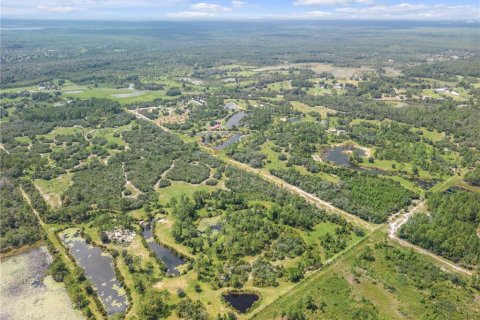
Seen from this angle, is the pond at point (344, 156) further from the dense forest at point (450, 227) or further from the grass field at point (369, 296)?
the grass field at point (369, 296)

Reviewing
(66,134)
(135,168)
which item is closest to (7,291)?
(135,168)

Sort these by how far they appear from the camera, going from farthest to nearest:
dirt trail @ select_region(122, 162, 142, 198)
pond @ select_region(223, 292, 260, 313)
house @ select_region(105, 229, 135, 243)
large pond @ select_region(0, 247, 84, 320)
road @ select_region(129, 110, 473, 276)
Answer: dirt trail @ select_region(122, 162, 142, 198) → house @ select_region(105, 229, 135, 243) → road @ select_region(129, 110, 473, 276) → pond @ select_region(223, 292, 260, 313) → large pond @ select_region(0, 247, 84, 320)

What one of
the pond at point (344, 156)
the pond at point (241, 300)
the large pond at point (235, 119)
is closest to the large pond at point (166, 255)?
the pond at point (241, 300)

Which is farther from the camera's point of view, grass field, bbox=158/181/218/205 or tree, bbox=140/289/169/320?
grass field, bbox=158/181/218/205

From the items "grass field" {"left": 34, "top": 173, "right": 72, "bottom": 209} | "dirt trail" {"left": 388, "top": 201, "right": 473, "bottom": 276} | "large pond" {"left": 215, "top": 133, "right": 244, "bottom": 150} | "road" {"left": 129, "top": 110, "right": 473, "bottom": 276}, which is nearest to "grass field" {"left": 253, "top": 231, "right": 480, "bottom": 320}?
"dirt trail" {"left": 388, "top": 201, "right": 473, "bottom": 276}

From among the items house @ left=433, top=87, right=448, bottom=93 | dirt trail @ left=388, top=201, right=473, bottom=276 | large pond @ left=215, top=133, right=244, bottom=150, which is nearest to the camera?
dirt trail @ left=388, top=201, right=473, bottom=276

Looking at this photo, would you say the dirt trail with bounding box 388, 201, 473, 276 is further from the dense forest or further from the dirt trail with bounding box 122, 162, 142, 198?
the dirt trail with bounding box 122, 162, 142, 198

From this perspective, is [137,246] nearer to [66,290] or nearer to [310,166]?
[66,290]

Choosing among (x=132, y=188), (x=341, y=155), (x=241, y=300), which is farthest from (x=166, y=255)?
(x=341, y=155)
